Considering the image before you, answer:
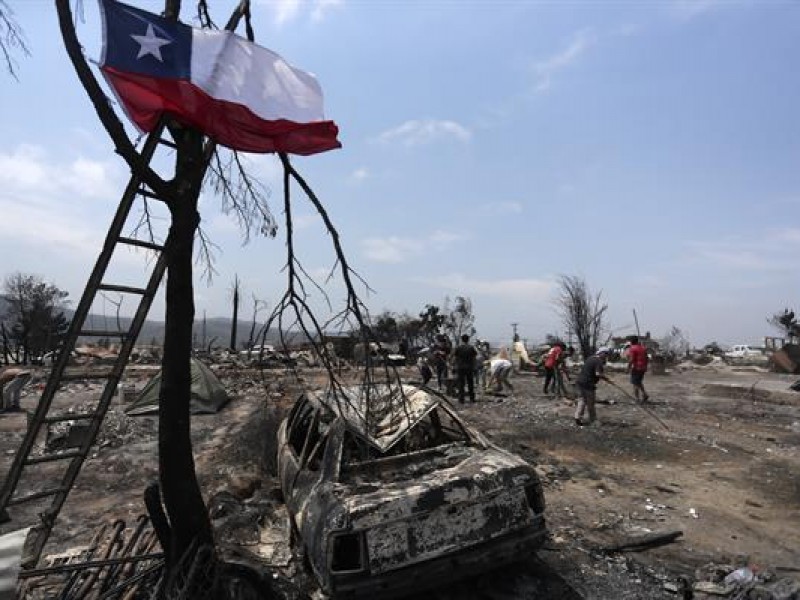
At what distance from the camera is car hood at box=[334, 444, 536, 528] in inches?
165

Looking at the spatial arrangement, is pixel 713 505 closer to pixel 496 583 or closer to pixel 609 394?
pixel 496 583

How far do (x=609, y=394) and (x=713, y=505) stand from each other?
1015 centimetres

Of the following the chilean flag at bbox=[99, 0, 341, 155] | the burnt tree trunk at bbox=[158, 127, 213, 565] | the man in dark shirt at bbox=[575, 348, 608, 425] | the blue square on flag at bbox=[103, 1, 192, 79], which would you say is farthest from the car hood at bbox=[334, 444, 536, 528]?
the man in dark shirt at bbox=[575, 348, 608, 425]

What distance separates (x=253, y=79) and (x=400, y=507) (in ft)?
10.8

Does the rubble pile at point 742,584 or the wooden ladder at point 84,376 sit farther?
the rubble pile at point 742,584

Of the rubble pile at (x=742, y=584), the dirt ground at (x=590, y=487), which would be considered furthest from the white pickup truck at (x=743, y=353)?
the rubble pile at (x=742, y=584)

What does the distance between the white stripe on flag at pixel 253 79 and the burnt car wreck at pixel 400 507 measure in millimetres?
2210

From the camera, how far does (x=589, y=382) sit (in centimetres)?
1190

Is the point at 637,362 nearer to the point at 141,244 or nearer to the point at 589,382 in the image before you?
the point at 589,382

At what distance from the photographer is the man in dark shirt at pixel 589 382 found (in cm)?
1184

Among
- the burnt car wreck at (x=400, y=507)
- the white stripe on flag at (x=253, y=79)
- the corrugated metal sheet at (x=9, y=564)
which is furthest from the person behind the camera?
the white stripe on flag at (x=253, y=79)

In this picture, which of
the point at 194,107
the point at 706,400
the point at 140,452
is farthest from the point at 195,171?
the point at 706,400

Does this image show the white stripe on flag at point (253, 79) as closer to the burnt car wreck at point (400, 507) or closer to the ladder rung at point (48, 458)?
the burnt car wreck at point (400, 507)

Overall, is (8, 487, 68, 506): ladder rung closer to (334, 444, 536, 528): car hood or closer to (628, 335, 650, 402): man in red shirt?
(334, 444, 536, 528): car hood
